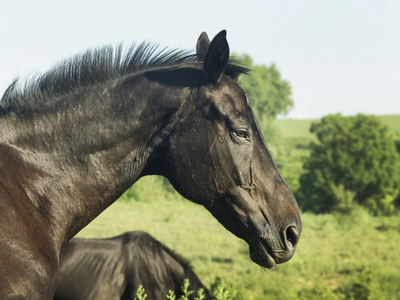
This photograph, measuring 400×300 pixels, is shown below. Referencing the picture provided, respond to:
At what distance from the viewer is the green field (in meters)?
8.96

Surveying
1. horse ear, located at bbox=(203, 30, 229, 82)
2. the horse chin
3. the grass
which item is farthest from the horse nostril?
the grass

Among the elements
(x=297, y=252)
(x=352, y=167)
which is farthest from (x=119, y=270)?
(x=352, y=167)

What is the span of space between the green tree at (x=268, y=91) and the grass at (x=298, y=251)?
42.1 meters

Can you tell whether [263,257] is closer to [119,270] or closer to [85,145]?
[85,145]

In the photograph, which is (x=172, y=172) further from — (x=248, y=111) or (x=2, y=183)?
(x=2, y=183)

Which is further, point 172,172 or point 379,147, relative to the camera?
point 379,147

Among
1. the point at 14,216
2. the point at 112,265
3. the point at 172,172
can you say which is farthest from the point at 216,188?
the point at 112,265

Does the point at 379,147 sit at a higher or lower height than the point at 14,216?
lower

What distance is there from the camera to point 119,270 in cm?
647

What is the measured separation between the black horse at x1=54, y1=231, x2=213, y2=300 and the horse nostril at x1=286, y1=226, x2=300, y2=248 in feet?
12.0

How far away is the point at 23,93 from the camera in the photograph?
2.78 m

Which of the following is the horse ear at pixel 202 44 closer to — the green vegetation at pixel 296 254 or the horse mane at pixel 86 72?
the horse mane at pixel 86 72

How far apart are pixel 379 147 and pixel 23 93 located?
3298 cm

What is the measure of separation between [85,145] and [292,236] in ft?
4.59
